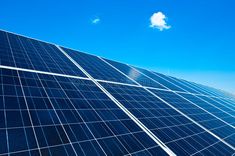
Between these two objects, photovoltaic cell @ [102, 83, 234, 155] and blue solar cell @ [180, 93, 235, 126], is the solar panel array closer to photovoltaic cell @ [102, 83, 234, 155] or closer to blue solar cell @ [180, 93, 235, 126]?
photovoltaic cell @ [102, 83, 234, 155]

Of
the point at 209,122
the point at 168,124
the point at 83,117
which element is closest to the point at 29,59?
the point at 83,117

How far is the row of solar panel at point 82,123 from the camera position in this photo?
766 centimetres

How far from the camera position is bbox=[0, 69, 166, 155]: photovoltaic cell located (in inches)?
293

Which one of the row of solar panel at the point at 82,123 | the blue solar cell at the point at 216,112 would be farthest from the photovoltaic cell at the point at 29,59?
the blue solar cell at the point at 216,112

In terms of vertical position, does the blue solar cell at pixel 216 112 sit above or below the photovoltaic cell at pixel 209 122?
below

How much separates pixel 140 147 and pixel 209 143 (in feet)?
19.4

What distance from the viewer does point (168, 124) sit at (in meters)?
14.1

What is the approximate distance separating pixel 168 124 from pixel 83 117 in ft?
20.5

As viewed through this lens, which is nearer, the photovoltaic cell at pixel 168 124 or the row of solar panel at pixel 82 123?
the row of solar panel at pixel 82 123

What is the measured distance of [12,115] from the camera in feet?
26.6

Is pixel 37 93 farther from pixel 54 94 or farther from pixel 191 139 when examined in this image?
pixel 191 139

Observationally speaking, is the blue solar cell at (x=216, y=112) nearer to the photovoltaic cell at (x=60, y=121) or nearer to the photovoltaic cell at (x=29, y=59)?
the photovoltaic cell at (x=60, y=121)

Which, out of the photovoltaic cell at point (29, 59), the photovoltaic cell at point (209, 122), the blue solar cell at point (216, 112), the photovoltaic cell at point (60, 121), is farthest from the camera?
the blue solar cell at point (216, 112)

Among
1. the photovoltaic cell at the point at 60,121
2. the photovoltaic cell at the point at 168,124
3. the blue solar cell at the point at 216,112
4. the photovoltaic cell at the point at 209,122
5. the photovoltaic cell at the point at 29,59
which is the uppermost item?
the photovoltaic cell at the point at 29,59
